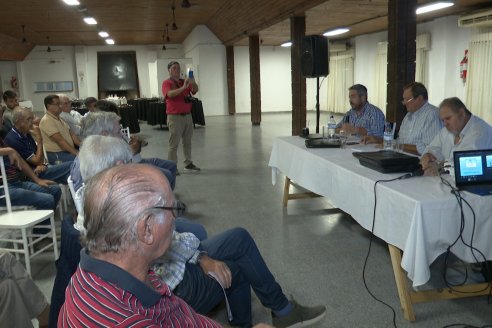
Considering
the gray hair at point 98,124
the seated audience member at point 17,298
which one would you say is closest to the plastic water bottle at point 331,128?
the gray hair at point 98,124

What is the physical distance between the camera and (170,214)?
969 mm

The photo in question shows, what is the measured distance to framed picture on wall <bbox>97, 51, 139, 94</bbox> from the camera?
1855 centimetres

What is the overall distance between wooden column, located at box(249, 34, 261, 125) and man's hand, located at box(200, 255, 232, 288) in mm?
10001

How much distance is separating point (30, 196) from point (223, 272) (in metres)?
2.03

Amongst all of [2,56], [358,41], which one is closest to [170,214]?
[358,41]

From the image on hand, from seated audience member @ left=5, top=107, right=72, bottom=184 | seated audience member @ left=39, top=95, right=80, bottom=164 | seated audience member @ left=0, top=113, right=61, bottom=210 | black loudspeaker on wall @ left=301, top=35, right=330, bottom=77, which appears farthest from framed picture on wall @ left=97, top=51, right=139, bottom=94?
seated audience member @ left=0, top=113, right=61, bottom=210

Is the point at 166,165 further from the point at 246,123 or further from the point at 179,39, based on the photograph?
the point at 179,39

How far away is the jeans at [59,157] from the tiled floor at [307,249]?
1.26 metres

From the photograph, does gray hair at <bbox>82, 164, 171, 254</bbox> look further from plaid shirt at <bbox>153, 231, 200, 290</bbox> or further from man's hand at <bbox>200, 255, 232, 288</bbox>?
man's hand at <bbox>200, 255, 232, 288</bbox>

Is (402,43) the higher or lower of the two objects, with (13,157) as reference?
higher

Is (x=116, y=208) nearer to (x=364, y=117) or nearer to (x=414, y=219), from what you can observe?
(x=414, y=219)

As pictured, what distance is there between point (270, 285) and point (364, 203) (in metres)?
0.90

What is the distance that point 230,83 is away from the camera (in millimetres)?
14664

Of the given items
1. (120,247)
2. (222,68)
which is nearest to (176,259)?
(120,247)
